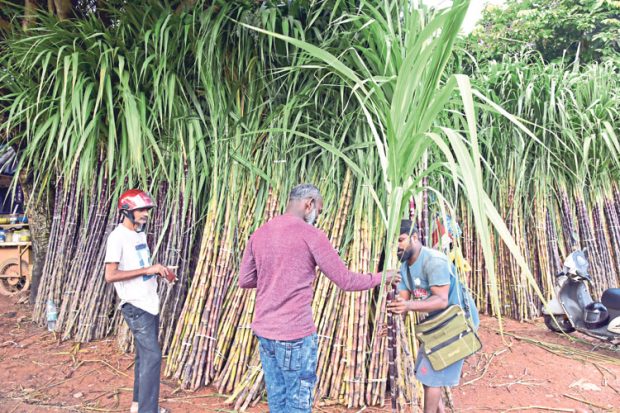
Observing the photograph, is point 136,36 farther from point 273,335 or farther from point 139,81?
point 273,335

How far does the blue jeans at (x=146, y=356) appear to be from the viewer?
101 inches

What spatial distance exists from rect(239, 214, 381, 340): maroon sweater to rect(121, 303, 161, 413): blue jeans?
89cm

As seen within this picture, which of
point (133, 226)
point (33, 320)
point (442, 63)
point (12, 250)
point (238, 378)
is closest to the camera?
point (442, 63)

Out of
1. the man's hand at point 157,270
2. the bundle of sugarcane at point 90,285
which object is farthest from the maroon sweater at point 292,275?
the bundle of sugarcane at point 90,285

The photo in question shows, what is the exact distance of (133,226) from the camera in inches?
104

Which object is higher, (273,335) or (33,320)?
(273,335)

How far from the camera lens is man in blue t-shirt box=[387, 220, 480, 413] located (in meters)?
2.09

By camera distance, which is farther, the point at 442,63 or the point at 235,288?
the point at 235,288

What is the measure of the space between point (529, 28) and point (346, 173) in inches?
323

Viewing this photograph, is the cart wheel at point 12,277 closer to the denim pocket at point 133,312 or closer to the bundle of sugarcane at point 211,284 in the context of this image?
the bundle of sugarcane at point 211,284

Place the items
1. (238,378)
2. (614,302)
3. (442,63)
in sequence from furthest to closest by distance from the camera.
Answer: (614,302)
(238,378)
(442,63)

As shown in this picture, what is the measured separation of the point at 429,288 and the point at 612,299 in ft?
9.12

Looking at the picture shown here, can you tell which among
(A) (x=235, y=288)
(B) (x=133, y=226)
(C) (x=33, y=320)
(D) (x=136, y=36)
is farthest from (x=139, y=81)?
(C) (x=33, y=320)

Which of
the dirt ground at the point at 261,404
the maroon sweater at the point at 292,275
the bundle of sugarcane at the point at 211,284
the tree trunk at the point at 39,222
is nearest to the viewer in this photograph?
the maroon sweater at the point at 292,275
